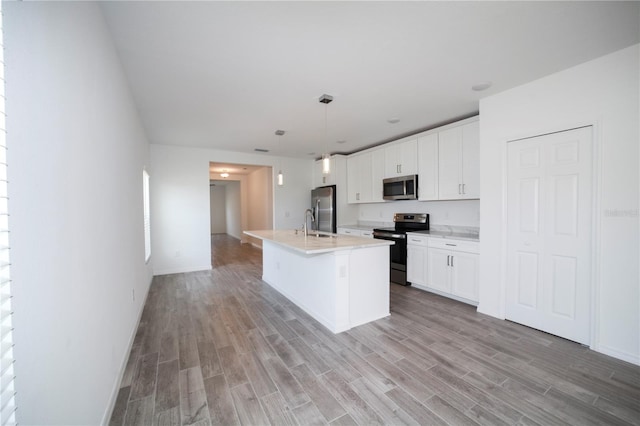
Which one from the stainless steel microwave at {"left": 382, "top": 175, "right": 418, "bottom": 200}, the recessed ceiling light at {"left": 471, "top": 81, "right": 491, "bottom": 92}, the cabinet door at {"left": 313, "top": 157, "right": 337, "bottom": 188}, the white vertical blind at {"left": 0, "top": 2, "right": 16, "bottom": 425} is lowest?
A: the white vertical blind at {"left": 0, "top": 2, "right": 16, "bottom": 425}

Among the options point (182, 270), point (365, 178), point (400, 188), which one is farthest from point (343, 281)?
point (182, 270)

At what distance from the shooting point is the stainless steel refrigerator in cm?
586

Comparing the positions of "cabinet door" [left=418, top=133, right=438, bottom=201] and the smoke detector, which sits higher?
the smoke detector

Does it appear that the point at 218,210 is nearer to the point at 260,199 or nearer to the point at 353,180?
the point at 260,199

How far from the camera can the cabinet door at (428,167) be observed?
161 inches

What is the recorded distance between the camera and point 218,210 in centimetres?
1245

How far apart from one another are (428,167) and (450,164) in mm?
360

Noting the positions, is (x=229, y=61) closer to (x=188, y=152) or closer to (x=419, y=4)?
(x=419, y=4)

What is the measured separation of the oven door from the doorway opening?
10.9ft

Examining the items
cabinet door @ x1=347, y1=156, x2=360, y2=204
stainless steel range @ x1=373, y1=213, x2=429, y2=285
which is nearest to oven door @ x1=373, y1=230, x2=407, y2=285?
stainless steel range @ x1=373, y1=213, x2=429, y2=285

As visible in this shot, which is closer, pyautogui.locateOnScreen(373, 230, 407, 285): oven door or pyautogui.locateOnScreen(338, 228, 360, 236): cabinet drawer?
pyautogui.locateOnScreen(373, 230, 407, 285): oven door

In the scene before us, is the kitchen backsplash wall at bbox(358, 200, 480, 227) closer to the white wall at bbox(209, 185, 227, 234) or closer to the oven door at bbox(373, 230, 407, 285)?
the oven door at bbox(373, 230, 407, 285)

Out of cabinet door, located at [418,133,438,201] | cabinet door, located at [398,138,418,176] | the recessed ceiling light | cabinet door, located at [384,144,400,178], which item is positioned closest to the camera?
the recessed ceiling light

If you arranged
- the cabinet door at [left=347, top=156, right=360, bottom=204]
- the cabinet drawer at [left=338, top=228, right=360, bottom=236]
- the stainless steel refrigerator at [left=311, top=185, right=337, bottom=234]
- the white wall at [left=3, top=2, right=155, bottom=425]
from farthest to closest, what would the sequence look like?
the stainless steel refrigerator at [left=311, top=185, right=337, bottom=234] < the cabinet door at [left=347, top=156, right=360, bottom=204] < the cabinet drawer at [left=338, top=228, right=360, bottom=236] < the white wall at [left=3, top=2, right=155, bottom=425]
